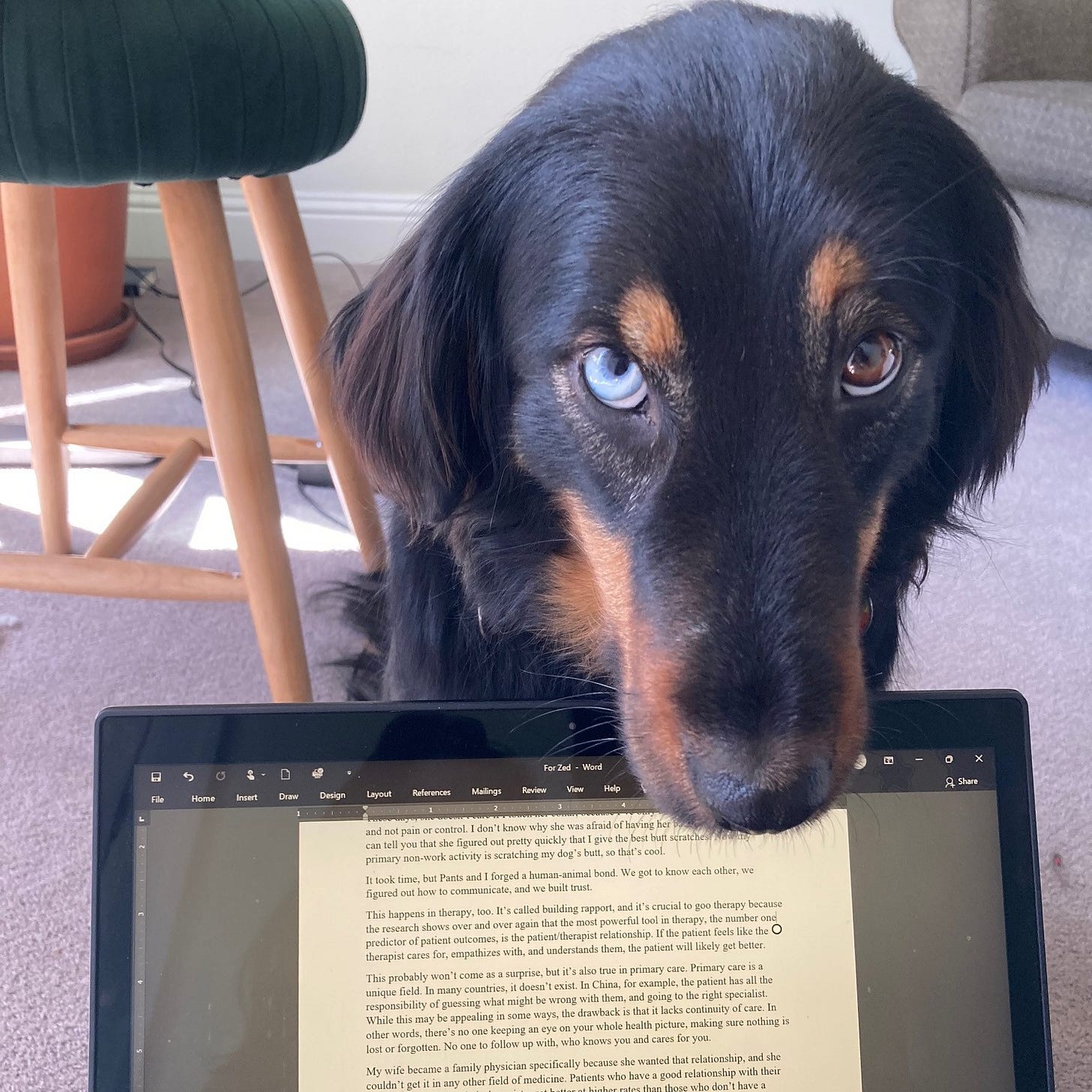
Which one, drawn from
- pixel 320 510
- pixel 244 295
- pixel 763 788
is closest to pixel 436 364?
pixel 763 788

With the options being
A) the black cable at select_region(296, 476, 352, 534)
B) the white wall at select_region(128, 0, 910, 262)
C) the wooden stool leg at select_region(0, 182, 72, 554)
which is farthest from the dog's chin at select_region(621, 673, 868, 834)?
the white wall at select_region(128, 0, 910, 262)

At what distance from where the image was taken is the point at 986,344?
3.59ft

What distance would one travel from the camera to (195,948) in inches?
32.5

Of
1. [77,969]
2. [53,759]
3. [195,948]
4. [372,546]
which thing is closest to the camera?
[195,948]

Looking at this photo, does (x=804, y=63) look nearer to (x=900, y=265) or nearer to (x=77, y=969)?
(x=900, y=265)

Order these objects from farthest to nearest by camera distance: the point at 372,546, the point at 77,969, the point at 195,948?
the point at 372,546 → the point at 77,969 → the point at 195,948

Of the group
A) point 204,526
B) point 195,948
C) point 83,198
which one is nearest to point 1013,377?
point 195,948

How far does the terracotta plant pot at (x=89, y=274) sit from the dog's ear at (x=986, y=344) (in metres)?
2.20

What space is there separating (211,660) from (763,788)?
4.16ft

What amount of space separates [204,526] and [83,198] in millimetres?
1043

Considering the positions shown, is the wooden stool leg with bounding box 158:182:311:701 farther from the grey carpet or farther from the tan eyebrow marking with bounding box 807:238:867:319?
the tan eyebrow marking with bounding box 807:238:867:319

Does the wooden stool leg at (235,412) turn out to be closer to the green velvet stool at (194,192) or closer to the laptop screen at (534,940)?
the green velvet stool at (194,192)

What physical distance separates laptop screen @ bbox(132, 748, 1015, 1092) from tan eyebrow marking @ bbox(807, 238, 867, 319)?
36 centimetres

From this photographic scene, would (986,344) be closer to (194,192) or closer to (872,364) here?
(872,364)
